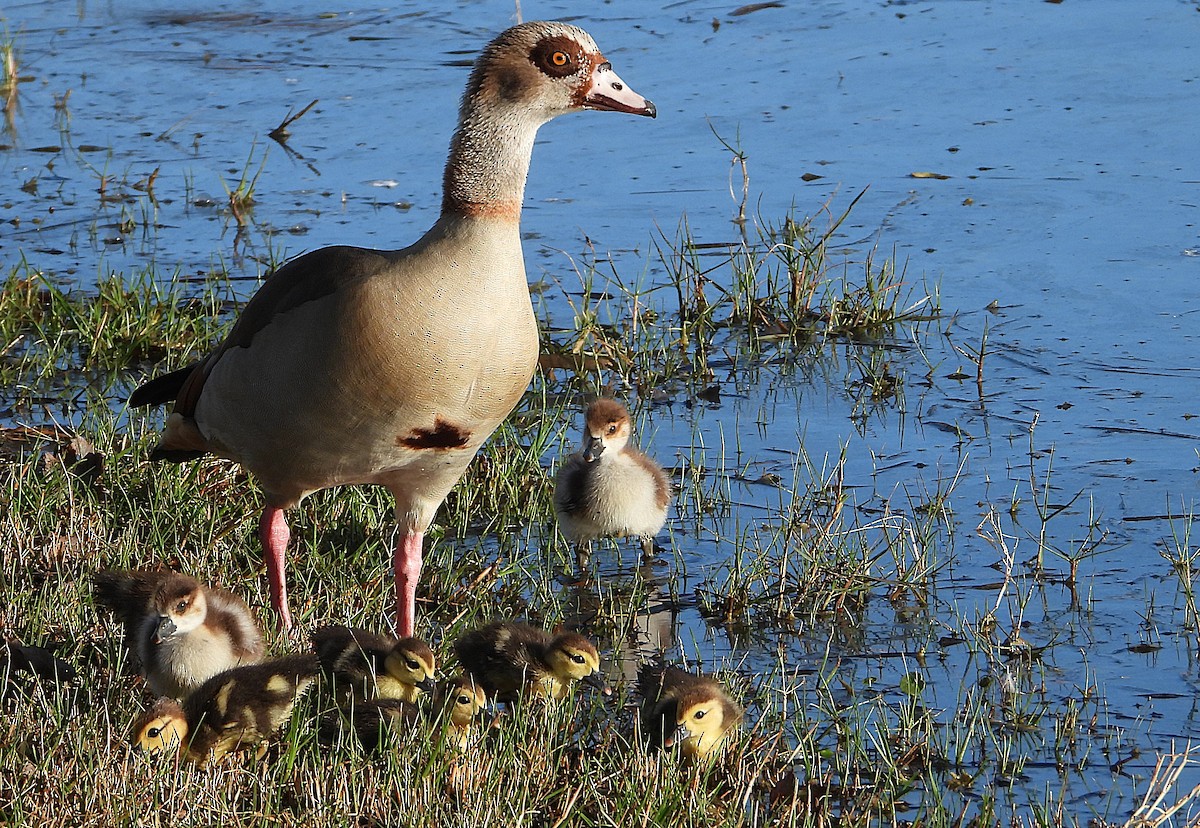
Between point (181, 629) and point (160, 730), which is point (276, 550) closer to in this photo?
point (181, 629)

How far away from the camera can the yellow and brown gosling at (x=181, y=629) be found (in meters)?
5.16

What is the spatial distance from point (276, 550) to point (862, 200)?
4.72 m

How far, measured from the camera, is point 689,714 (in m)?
4.74

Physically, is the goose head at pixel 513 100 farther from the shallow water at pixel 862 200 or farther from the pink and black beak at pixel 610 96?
the shallow water at pixel 862 200

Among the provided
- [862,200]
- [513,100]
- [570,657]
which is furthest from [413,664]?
[862,200]

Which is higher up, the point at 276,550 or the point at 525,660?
the point at 525,660

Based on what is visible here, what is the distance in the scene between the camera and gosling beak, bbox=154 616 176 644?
5.14 metres

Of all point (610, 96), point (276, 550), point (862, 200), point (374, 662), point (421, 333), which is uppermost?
point (610, 96)

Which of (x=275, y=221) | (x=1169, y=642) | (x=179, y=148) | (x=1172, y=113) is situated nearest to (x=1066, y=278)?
(x=1172, y=113)

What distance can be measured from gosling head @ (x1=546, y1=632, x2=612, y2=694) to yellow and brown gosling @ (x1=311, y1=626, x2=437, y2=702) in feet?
1.13

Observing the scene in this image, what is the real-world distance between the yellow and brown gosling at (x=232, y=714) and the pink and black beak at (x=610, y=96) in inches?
78.8

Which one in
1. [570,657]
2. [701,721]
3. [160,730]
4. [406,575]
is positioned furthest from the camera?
[406,575]

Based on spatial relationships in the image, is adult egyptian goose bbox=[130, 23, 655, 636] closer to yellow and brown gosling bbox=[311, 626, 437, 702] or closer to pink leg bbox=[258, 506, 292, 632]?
pink leg bbox=[258, 506, 292, 632]

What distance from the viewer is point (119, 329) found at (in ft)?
26.8
